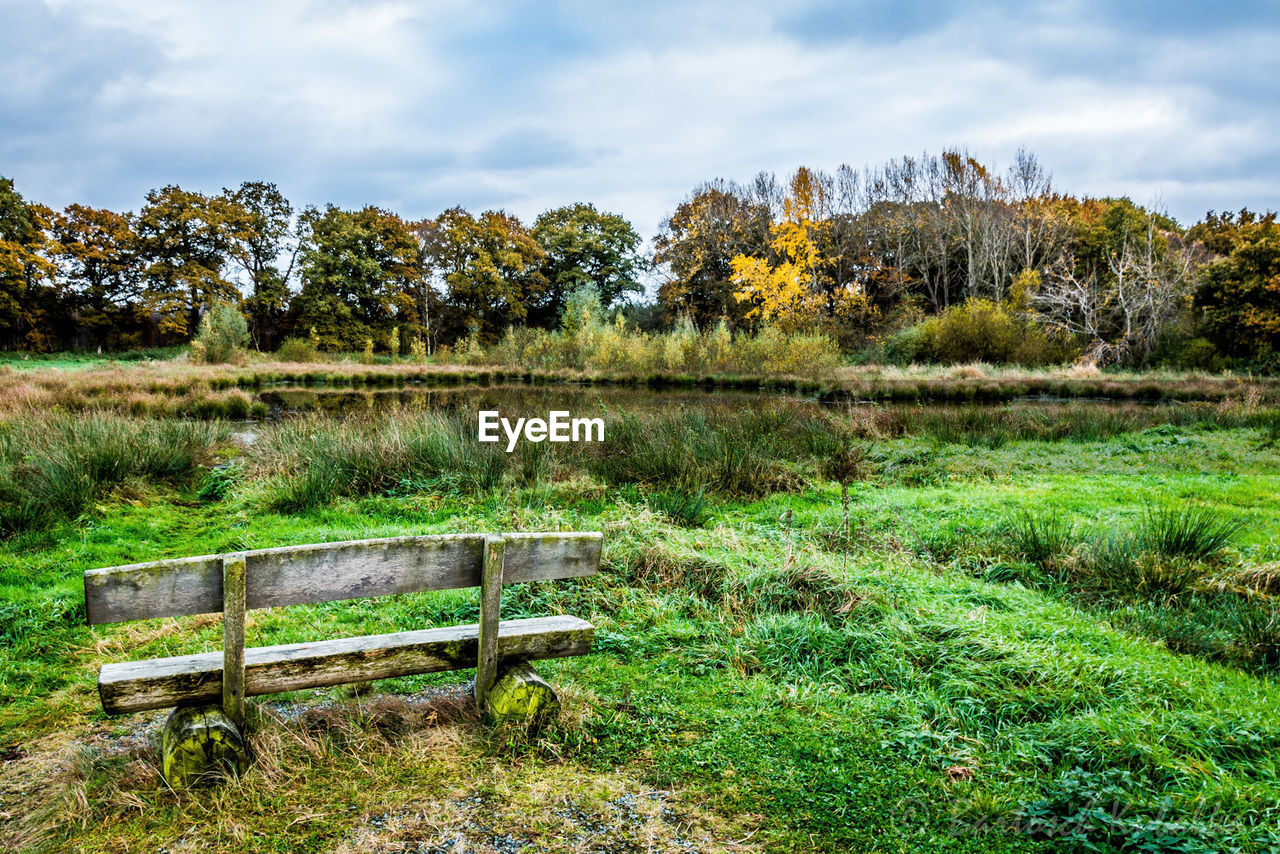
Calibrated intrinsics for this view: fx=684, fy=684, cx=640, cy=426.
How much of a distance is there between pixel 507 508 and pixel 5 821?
4521 millimetres

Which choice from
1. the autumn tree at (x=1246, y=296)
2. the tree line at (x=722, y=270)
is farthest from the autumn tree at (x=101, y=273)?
the autumn tree at (x=1246, y=296)

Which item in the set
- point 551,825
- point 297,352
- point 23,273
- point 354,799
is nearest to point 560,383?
point 297,352

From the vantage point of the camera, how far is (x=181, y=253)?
37.9 meters

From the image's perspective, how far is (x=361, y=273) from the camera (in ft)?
128

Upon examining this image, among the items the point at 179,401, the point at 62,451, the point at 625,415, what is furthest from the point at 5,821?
the point at 179,401

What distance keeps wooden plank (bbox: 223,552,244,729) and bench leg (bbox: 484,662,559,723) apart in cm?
98

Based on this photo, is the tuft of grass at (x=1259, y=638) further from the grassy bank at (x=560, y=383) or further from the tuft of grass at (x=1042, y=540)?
the grassy bank at (x=560, y=383)

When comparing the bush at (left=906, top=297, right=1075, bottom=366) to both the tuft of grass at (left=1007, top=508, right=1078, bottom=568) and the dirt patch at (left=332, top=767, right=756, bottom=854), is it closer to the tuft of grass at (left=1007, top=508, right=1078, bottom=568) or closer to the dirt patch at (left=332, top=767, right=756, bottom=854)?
the tuft of grass at (left=1007, top=508, right=1078, bottom=568)

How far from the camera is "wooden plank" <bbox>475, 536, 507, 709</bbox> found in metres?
2.81

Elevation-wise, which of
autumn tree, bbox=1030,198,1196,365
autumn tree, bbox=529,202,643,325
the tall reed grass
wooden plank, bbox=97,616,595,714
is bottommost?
wooden plank, bbox=97,616,595,714

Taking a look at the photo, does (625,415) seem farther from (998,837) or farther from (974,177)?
(974,177)

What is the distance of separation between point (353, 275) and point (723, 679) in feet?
133

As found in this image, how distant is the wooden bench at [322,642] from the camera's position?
2371 millimetres

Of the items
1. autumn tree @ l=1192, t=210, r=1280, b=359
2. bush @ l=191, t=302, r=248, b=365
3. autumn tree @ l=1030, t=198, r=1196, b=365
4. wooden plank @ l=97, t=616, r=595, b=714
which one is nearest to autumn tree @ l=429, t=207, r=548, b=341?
bush @ l=191, t=302, r=248, b=365
